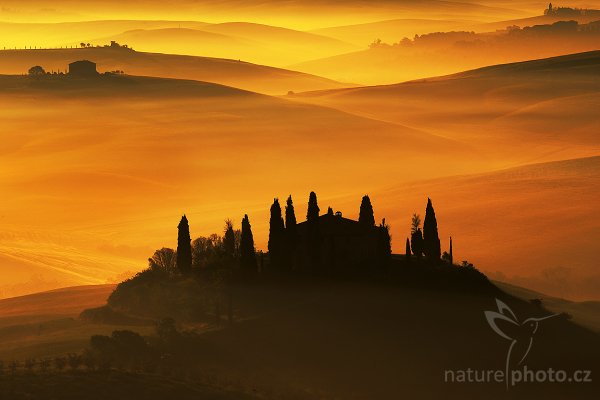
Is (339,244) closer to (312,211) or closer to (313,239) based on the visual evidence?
(313,239)

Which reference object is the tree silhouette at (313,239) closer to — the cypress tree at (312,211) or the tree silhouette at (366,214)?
the cypress tree at (312,211)

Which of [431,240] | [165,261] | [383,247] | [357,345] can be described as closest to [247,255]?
[383,247]

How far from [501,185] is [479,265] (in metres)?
48.9

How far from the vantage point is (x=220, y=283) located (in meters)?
87.1

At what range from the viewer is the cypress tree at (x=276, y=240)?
90.2 meters

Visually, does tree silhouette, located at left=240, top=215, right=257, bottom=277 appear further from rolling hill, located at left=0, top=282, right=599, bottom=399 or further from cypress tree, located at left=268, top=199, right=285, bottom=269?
cypress tree, located at left=268, top=199, right=285, bottom=269

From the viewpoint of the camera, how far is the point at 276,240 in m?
90.3

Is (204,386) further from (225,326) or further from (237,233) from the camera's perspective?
(237,233)

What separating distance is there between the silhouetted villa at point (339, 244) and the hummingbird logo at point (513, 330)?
11369mm

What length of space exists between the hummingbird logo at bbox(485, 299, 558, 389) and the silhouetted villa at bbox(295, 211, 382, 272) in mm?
11369

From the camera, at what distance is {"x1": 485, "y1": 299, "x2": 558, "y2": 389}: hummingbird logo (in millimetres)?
80750

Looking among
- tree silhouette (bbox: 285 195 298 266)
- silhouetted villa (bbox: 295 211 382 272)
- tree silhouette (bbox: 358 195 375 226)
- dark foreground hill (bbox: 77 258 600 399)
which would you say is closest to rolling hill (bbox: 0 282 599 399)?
dark foreground hill (bbox: 77 258 600 399)

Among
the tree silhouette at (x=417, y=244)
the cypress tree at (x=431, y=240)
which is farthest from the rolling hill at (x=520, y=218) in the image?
the cypress tree at (x=431, y=240)

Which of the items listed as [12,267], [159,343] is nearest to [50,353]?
[159,343]
